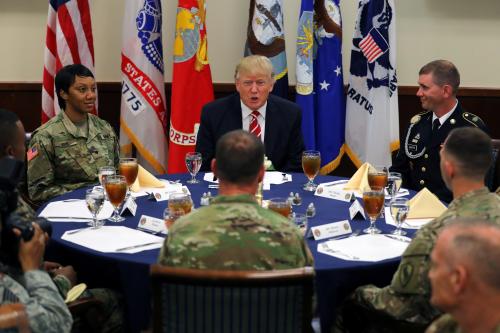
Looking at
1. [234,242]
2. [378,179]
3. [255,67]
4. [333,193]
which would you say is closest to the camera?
[234,242]

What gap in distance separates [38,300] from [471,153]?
149 cm

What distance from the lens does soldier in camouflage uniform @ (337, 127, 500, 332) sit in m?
2.31

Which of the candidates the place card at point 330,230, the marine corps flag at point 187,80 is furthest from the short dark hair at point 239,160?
the marine corps flag at point 187,80

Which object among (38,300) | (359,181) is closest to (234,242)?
(38,300)

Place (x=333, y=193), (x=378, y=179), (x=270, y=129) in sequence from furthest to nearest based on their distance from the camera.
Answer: (x=270, y=129) → (x=333, y=193) → (x=378, y=179)

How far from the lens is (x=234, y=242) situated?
2092mm

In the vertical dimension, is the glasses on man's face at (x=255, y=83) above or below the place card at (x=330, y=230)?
above

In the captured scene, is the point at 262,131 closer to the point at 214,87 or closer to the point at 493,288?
the point at 214,87

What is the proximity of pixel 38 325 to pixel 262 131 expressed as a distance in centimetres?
258

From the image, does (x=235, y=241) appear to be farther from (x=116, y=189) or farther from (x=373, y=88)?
(x=373, y=88)

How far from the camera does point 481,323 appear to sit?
165 centimetres

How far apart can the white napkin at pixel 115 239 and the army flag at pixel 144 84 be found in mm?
2619

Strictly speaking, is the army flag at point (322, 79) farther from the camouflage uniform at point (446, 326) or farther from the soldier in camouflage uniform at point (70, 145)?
the camouflage uniform at point (446, 326)

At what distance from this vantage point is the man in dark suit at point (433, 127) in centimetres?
418
